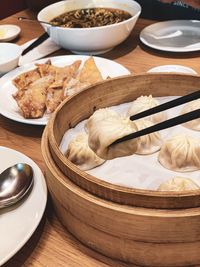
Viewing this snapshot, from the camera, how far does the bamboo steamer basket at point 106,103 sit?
0.81 m

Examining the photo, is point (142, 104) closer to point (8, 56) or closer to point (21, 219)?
point (21, 219)

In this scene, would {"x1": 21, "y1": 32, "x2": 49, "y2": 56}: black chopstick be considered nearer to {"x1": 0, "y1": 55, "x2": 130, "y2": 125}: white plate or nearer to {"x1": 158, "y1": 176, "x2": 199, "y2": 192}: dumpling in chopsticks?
{"x1": 0, "y1": 55, "x2": 130, "y2": 125}: white plate

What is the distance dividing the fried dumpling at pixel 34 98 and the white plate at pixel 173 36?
72 centimetres

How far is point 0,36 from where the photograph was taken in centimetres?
233

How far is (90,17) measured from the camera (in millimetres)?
2160

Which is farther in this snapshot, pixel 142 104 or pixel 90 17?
pixel 90 17

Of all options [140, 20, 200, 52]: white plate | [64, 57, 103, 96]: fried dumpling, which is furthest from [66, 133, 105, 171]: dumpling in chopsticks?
[140, 20, 200, 52]: white plate

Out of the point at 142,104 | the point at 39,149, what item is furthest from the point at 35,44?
the point at 142,104

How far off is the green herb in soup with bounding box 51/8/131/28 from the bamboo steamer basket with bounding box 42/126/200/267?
4.37ft

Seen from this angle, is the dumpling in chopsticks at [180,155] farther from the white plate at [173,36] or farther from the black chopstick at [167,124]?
the white plate at [173,36]

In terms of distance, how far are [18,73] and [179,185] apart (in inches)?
40.8

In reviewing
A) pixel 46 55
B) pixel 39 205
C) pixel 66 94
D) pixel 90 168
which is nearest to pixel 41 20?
pixel 46 55

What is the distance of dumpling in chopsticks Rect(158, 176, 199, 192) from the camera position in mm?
988

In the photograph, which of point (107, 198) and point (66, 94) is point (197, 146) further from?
point (66, 94)
